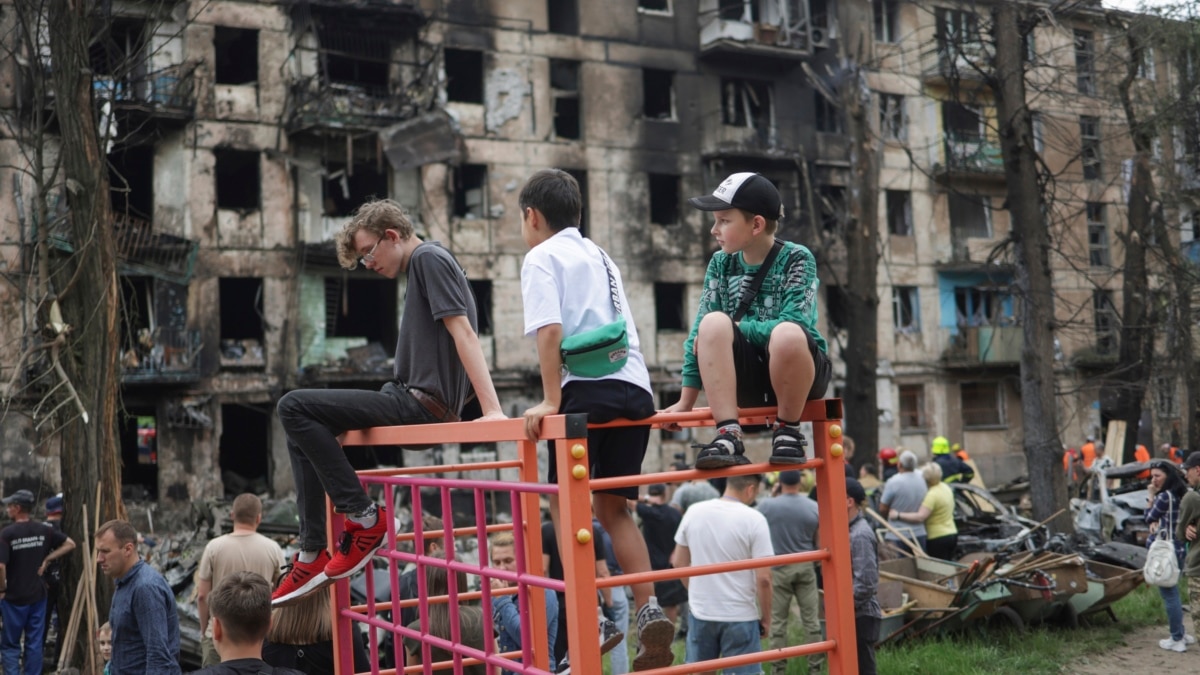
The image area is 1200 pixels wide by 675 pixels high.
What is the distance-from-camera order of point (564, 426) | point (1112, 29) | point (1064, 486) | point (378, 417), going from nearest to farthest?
point (564, 426) → point (378, 417) → point (1064, 486) → point (1112, 29)

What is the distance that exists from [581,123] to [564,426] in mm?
30328

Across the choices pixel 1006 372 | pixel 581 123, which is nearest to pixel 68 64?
pixel 581 123

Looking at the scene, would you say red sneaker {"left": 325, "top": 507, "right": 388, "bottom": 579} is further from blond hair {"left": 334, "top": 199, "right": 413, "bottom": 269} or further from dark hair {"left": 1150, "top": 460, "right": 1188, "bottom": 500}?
dark hair {"left": 1150, "top": 460, "right": 1188, "bottom": 500}

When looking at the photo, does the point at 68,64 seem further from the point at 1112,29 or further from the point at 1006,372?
the point at 1006,372

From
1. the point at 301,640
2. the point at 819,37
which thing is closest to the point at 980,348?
the point at 819,37

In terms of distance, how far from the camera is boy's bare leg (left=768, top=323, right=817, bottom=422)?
4.41 metres

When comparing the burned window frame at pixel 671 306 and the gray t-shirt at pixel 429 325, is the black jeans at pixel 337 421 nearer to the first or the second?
the gray t-shirt at pixel 429 325

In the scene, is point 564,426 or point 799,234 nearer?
point 564,426

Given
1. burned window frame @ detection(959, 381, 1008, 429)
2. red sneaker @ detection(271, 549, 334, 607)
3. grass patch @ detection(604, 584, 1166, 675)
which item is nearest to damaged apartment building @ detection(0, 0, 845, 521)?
burned window frame @ detection(959, 381, 1008, 429)

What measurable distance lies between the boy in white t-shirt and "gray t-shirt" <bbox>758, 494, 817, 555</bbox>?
18.6ft

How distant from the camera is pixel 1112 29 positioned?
19.3 meters

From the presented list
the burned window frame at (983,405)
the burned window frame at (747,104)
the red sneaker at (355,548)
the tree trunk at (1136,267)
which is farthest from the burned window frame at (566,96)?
the red sneaker at (355,548)

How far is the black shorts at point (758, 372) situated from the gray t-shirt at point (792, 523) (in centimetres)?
590

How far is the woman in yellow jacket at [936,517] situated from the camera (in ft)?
45.5
